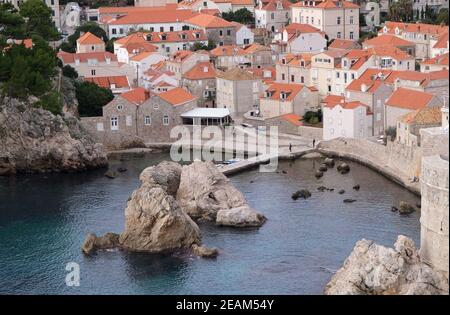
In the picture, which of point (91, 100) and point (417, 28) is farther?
point (417, 28)

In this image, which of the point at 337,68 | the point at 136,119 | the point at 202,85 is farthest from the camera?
the point at 202,85

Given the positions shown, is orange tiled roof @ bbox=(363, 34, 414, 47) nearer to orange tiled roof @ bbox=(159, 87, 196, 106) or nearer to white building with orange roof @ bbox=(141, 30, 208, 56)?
white building with orange roof @ bbox=(141, 30, 208, 56)

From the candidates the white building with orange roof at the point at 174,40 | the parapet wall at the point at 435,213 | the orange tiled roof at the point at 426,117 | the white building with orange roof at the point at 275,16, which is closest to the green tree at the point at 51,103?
the orange tiled roof at the point at 426,117

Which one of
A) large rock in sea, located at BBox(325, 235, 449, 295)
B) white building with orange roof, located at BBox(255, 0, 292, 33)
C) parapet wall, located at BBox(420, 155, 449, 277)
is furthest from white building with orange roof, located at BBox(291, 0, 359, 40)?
parapet wall, located at BBox(420, 155, 449, 277)

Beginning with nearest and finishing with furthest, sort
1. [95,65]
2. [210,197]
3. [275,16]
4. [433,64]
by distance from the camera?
[210,197]
[433,64]
[95,65]
[275,16]

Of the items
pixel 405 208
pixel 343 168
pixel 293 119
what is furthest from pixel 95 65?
pixel 405 208

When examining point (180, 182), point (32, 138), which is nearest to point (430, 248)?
point (180, 182)

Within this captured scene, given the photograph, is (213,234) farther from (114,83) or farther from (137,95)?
(114,83)
